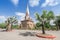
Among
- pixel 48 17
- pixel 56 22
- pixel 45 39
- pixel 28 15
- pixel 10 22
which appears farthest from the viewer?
pixel 28 15

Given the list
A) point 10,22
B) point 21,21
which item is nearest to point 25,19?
point 21,21

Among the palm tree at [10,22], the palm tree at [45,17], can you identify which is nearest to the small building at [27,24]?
the palm tree at [10,22]

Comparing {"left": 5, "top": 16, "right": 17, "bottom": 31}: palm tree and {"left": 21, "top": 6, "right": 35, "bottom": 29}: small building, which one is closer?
{"left": 5, "top": 16, "right": 17, "bottom": 31}: palm tree

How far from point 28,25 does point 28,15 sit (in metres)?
4.47

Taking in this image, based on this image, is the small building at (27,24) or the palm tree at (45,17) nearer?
the palm tree at (45,17)

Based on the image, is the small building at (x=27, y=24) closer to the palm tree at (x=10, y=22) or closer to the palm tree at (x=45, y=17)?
the palm tree at (x=10, y=22)

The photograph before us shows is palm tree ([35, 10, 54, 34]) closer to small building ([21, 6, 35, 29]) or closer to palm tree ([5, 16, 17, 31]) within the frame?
palm tree ([5, 16, 17, 31])

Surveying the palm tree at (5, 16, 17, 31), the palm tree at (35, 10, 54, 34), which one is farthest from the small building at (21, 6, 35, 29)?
the palm tree at (35, 10, 54, 34)

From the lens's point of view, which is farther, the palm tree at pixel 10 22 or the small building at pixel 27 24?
the small building at pixel 27 24

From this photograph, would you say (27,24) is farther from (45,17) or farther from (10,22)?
(45,17)

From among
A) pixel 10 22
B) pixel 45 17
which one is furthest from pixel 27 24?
pixel 45 17

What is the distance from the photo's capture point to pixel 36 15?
15.7 metres

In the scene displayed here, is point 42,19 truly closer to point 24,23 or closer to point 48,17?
point 48,17

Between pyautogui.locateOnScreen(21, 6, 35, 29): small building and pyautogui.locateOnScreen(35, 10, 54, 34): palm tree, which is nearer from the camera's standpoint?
pyautogui.locateOnScreen(35, 10, 54, 34): palm tree
